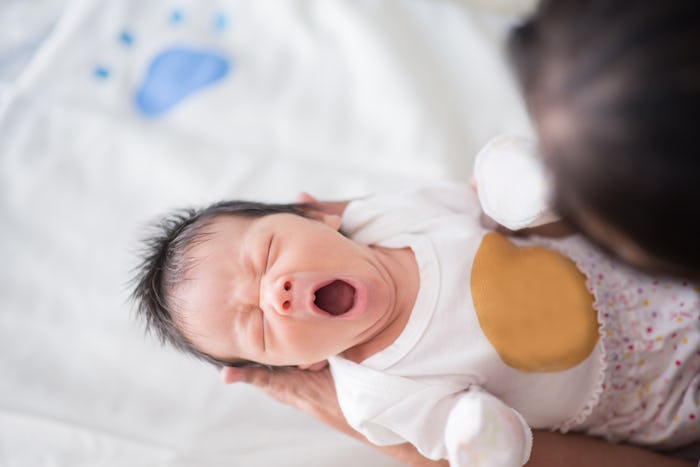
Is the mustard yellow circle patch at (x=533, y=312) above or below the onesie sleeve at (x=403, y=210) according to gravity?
below

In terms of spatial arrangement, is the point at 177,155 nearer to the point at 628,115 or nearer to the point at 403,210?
the point at 403,210

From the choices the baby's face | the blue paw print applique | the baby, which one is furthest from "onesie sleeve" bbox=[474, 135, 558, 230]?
the blue paw print applique

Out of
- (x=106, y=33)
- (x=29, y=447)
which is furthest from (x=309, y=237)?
(x=106, y=33)

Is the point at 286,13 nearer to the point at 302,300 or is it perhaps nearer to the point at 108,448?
the point at 302,300

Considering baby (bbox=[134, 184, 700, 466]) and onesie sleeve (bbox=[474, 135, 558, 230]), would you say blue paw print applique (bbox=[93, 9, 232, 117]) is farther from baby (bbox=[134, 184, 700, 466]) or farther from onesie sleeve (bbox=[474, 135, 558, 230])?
onesie sleeve (bbox=[474, 135, 558, 230])

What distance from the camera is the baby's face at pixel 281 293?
0.95m

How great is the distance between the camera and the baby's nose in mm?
930

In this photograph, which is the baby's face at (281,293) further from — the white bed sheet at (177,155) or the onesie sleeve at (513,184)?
the white bed sheet at (177,155)

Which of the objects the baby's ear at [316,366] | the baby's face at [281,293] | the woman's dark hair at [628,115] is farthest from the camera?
the baby's ear at [316,366]

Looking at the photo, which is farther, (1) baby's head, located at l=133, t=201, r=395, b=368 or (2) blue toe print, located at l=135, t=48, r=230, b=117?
(2) blue toe print, located at l=135, t=48, r=230, b=117

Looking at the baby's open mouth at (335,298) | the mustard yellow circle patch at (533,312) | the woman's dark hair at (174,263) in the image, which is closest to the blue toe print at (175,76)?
the woman's dark hair at (174,263)

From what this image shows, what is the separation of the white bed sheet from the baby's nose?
0.39m

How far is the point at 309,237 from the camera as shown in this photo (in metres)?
0.99

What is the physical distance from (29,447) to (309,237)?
0.69 meters
